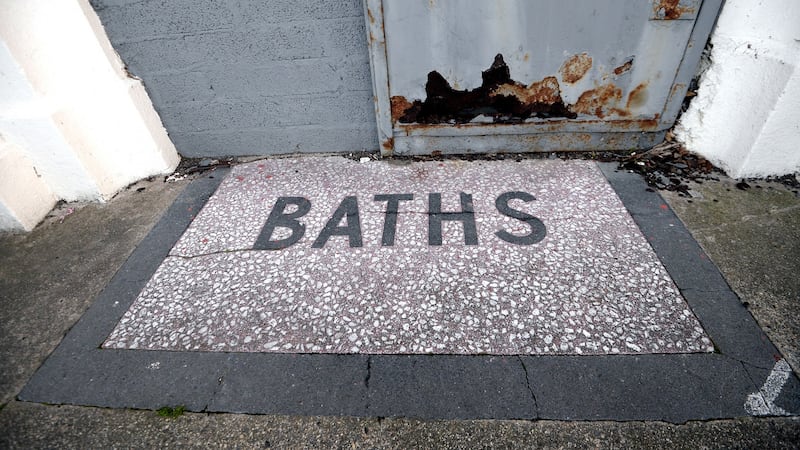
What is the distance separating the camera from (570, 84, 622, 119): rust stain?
116 inches

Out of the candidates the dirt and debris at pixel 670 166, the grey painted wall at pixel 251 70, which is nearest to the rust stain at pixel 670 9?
the dirt and debris at pixel 670 166

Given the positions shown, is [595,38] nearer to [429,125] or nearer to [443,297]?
[429,125]

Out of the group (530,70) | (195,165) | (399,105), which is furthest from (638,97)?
(195,165)

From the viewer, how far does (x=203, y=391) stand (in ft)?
5.84

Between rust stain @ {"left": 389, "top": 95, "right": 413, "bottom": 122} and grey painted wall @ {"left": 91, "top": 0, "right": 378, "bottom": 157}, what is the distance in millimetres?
243

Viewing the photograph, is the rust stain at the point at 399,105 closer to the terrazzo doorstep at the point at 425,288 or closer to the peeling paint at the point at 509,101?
the peeling paint at the point at 509,101

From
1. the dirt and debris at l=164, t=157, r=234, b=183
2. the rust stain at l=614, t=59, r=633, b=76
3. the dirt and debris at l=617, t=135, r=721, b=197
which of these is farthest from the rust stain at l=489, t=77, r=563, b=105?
the dirt and debris at l=164, t=157, r=234, b=183

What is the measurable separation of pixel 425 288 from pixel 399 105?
1657 millimetres

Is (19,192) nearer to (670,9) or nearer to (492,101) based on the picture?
(492,101)

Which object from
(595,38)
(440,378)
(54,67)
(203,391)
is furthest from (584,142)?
(54,67)

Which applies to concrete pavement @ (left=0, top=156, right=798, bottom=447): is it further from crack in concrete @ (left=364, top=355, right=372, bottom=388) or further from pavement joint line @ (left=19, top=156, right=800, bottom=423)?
crack in concrete @ (left=364, top=355, right=372, bottom=388)

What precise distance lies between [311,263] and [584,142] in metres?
2.52

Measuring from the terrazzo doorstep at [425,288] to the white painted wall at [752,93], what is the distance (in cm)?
99

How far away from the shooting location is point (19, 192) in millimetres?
2824
